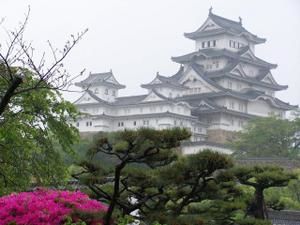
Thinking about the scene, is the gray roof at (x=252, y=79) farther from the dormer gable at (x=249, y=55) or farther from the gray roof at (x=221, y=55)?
the dormer gable at (x=249, y=55)

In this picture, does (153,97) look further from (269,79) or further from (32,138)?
(32,138)

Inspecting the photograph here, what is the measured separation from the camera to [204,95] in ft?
157

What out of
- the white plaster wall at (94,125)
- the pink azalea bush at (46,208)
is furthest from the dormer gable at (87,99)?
the pink azalea bush at (46,208)

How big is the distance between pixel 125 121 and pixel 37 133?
3864 centimetres

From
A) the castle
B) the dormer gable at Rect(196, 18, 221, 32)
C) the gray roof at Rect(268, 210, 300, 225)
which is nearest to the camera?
the gray roof at Rect(268, 210, 300, 225)

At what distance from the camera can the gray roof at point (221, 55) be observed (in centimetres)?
5078

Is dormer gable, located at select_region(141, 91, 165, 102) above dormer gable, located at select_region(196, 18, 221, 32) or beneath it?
beneath

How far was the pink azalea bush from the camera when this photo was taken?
669 centimetres

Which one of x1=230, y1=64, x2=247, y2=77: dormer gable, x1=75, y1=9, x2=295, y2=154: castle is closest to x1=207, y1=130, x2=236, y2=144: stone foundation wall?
x1=75, y1=9, x2=295, y2=154: castle

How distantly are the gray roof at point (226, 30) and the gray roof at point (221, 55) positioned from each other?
4.98 feet

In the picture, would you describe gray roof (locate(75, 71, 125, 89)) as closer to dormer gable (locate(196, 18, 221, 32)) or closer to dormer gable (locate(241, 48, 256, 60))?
dormer gable (locate(196, 18, 221, 32))

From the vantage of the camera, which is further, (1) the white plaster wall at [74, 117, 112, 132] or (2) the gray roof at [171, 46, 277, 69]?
(2) the gray roof at [171, 46, 277, 69]

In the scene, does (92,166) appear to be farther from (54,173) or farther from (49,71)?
(54,173)

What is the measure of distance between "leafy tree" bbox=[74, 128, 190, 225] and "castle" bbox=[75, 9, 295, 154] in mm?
36827
